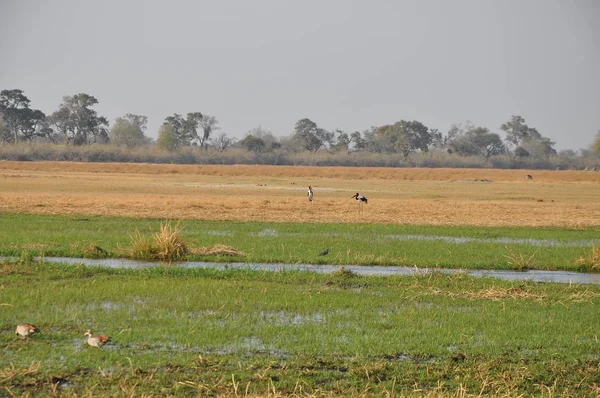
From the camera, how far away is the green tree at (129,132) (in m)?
135

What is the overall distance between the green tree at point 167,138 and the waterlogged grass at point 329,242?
3624 inches

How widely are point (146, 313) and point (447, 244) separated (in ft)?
43.4

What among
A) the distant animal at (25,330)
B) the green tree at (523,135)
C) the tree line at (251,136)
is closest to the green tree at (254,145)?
the tree line at (251,136)

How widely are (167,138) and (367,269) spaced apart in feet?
351

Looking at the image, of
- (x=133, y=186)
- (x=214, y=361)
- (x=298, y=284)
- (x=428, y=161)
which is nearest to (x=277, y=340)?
(x=214, y=361)

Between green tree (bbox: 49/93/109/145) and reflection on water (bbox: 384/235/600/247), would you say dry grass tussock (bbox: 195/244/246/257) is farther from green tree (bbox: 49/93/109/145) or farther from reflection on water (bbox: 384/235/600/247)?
green tree (bbox: 49/93/109/145)

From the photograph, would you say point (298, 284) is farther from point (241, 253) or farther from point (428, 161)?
point (428, 161)

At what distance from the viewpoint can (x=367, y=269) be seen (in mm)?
19422

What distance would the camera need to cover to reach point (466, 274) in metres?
18.0

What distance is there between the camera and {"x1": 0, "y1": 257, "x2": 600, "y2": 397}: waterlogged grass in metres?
9.33

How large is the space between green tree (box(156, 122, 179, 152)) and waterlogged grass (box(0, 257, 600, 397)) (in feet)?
341

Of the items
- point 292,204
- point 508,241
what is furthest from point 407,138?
point 508,241

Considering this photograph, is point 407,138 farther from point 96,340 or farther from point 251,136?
point 96,340

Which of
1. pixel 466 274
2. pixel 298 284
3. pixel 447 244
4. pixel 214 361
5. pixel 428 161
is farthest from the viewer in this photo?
pixel 428 161
